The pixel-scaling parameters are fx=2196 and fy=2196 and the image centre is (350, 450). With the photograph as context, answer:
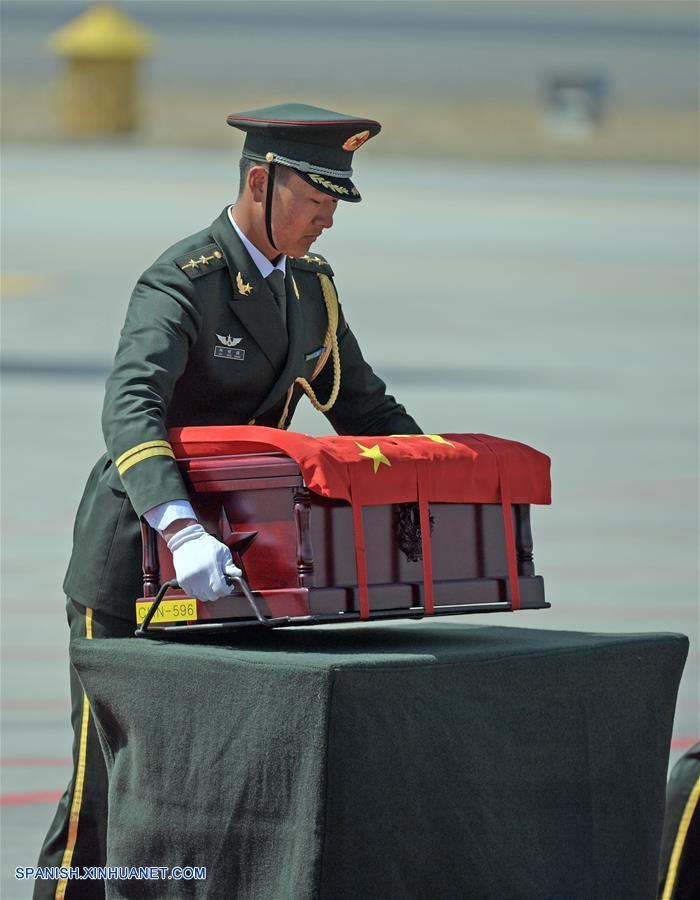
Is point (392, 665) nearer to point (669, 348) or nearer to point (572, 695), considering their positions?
point (572, 695)

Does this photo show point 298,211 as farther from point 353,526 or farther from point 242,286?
point 353,526

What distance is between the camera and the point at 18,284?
22.8 m

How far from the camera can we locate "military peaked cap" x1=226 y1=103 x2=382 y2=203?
4.26 meters

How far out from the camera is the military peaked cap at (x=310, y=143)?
4.26 meters

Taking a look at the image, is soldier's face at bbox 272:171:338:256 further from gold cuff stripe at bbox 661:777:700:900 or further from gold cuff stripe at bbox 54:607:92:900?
gold cuff stripe at bbox 661:777:700:900

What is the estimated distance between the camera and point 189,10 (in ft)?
244

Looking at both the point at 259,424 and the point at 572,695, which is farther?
the point at 259,424

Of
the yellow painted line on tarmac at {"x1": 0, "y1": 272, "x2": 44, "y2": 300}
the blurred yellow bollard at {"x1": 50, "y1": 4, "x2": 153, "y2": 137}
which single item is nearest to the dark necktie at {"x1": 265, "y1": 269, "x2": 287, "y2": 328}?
the yellow painted line on tarmac at {"x1": 0, "y1": 272, "x2": 44, "y2": 300}

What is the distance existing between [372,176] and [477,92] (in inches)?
806

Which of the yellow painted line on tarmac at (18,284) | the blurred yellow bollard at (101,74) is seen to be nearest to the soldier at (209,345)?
the yellow painted line on tarmac at (18,284)

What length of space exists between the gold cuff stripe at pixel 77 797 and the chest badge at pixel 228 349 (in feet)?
1.88

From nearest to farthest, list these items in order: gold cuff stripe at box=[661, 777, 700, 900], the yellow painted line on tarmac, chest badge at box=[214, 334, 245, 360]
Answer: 1. chest badge at box=[214, 334, 245, 360]
2. gold cuff stripe at box=[661, 777, 700, 900]
3. the yellow painted line on tarmac

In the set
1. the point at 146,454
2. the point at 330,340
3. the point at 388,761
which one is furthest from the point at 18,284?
the point at 388,761

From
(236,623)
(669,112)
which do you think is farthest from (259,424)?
(669,112)
